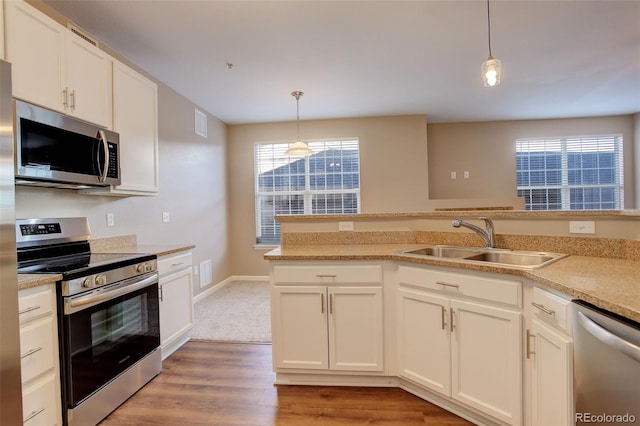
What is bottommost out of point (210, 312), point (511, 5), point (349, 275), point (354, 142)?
point (210, 312)

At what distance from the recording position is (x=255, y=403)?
6.56 ft

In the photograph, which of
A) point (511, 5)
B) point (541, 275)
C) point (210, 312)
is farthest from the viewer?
point (210, 312)

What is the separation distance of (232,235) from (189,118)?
208cm

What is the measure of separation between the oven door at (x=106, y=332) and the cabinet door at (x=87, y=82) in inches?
45.2

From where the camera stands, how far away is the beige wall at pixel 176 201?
2.37 metres

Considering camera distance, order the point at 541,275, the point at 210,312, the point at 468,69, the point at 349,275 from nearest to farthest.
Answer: the point at 541,275 → the point at 349,275 → the point at 468,69 → the point at 210,312

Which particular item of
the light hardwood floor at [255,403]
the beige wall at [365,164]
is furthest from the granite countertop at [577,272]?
the beige wall at [365,164]

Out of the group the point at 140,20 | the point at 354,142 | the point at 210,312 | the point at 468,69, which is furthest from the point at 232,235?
the point at 468,69

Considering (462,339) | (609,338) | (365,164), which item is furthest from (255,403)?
(365,164)

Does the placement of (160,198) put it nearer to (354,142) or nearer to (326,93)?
(326,93)

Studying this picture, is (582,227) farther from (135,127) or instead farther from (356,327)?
(135,127)

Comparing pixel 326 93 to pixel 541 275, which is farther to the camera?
pixel 326 93

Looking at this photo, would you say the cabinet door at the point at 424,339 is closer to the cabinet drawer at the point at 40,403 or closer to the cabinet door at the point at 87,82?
the cabinet drawer at the point at 40,403

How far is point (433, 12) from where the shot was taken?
96.0 inches
